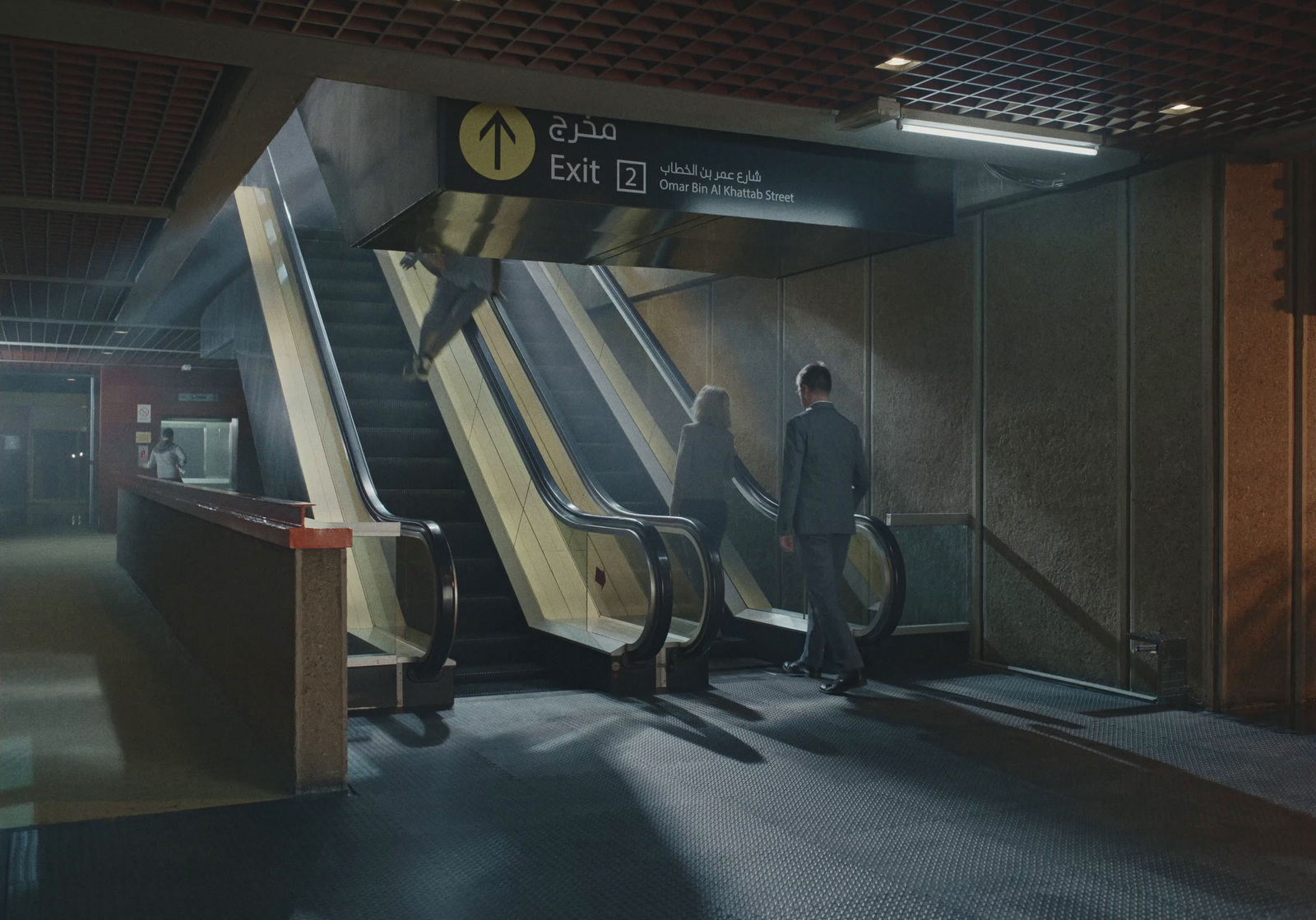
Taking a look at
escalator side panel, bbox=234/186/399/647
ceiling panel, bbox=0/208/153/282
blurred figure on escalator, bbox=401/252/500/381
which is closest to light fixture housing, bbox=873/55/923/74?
escalator side panel, bbox=234/186/399/647

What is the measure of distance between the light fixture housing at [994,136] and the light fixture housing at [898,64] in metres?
0.50

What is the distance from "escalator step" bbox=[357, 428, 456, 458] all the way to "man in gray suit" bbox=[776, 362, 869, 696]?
3.57m

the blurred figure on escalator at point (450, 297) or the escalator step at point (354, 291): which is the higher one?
the escalator step at point (354, 291)

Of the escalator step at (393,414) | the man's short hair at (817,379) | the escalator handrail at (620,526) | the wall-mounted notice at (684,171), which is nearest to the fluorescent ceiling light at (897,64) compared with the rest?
the wall-mounted notice at (684,171)

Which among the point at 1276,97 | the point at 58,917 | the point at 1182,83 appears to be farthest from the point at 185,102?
the point at 1276,97

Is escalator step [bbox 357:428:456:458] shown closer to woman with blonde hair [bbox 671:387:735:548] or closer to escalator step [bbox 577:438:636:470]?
escalator step [bbox 577:438:636:470]

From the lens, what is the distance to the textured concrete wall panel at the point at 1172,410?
5711 mm

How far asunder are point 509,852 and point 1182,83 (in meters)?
3.87

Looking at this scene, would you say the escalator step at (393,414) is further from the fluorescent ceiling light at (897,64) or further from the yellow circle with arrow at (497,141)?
the fluorescent ceiling light at (897,64)

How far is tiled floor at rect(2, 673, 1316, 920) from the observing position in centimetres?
306

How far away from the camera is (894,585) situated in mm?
6531

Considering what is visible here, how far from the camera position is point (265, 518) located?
4.78 meters

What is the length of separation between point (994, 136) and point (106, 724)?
4832 mm

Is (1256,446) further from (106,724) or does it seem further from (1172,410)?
(106,724)
